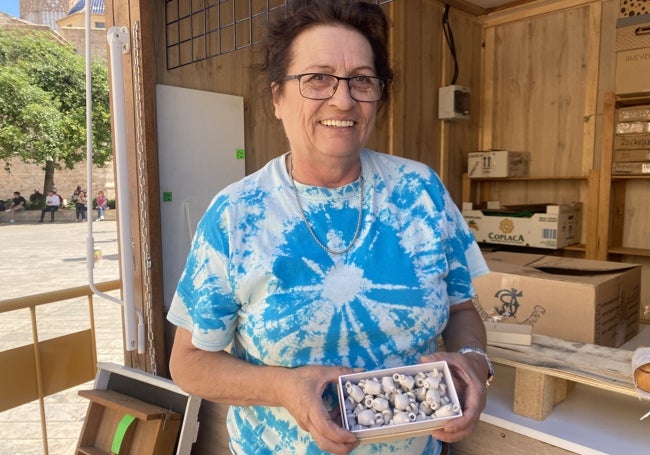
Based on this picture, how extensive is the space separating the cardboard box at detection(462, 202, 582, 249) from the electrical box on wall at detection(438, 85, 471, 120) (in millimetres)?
662

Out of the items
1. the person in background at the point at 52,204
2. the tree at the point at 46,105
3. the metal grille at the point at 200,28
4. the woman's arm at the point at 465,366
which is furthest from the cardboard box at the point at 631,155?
the person in background at the point at 52,204

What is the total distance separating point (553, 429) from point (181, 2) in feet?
6.81

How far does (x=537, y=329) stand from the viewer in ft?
4.50

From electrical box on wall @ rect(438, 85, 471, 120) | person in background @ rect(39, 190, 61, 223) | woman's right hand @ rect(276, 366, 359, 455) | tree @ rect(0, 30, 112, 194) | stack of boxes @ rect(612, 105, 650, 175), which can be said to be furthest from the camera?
tree @ rect(0, 30, 112, 194)

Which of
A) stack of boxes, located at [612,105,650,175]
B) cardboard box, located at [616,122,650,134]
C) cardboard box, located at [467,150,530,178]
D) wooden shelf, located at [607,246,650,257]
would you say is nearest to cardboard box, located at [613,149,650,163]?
stack of boxes, located at [612,105,650,175]

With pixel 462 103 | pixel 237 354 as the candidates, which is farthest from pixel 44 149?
pixel 237 354

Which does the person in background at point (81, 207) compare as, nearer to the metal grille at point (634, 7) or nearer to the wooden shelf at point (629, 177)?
the wooden shelf at point (629, 177)

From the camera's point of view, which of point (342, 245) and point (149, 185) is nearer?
point (342, 245)

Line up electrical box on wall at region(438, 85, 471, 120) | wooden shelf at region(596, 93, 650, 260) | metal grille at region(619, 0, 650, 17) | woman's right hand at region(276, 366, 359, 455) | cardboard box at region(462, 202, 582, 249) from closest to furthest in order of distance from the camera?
woman's right hand at region(276, 366, 359, 455), metal grille at region(619, 0, 650, 17), wooden shelf at region(596, 93, 650, 260), cardboard box at region(462, 202, 582, 249), electrical box on wall at region(438, 85, 471, 120)

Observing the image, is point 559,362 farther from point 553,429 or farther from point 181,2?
point 181,2

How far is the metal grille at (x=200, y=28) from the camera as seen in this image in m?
2.00

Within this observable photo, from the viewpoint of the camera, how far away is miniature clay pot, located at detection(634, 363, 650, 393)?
93cm

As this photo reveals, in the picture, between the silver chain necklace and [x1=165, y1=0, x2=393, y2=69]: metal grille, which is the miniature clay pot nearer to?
the silver chain necklace

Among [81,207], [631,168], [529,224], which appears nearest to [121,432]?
[529,224]
